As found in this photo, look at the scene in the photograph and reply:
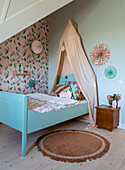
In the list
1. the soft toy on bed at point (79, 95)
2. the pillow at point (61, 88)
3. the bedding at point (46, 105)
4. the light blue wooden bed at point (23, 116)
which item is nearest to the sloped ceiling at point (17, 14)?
the light blue wooden bed at point (23, 116)

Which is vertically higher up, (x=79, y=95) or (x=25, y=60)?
(x=25, y=60)

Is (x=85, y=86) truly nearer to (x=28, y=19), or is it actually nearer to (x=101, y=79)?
(x=101, y=79)

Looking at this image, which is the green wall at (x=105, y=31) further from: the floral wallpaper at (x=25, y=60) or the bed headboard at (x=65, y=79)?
the floral wallpaper at (x=25, y=60)

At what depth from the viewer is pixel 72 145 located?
2.56 metres

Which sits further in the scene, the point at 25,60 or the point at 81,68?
the point at 25,60

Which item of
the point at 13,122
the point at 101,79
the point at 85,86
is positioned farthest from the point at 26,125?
the point at 101,79

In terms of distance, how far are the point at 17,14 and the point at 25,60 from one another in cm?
311

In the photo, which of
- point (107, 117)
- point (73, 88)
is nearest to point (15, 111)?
point (73, 88)

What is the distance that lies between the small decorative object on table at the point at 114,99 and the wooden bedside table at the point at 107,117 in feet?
0.34

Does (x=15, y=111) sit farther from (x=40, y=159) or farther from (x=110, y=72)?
(x=110, y=72)

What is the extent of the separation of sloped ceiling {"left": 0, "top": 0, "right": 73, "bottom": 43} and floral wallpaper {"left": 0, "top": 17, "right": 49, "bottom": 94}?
261cm

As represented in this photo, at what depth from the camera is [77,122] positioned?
400 cm

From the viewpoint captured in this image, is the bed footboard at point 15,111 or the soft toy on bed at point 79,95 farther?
the soft toy on bed at point 79,95

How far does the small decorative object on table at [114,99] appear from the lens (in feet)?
11.0
